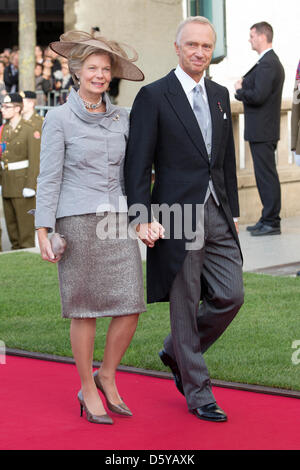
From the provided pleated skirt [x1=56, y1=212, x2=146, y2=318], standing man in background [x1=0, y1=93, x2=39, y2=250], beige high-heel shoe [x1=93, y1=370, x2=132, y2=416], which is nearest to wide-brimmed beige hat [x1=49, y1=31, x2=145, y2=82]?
pleated skirt [x1=56, y1=212, x2=146, y2=318]

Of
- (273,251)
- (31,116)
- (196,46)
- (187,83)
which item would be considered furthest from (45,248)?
(31,116)

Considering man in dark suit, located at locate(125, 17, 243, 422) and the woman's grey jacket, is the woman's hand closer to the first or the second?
the woman's grey jacket

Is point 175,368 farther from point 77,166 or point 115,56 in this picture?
point 115,56

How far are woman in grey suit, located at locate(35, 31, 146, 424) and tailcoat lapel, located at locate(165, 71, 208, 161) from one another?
10.6 inches

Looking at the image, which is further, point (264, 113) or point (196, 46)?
point (264, 113)

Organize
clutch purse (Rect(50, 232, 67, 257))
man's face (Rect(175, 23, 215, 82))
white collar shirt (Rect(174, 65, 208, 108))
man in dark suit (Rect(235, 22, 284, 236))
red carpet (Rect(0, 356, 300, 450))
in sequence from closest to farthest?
1. red carpet (Rect(0, 356, 300, 450))
2. clutch purse (Rect(50, 232, 67, 257))
3. man's face (Rect(175, 23, 215, 82))
4. white collar shirt (Rect(174, 65, 208, 108))
5. man in dark suit (Rect(235, 22, 284, 236))

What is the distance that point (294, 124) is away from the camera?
8109mm

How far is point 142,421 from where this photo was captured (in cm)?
459

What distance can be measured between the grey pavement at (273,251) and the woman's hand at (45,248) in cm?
453

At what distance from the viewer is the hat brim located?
15.0ft

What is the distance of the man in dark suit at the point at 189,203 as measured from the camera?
4.55 meters

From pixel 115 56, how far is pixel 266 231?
245 inches

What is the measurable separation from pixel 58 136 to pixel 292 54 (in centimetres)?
1269

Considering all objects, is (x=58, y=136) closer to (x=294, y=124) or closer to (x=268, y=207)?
(x=294, y=124)
